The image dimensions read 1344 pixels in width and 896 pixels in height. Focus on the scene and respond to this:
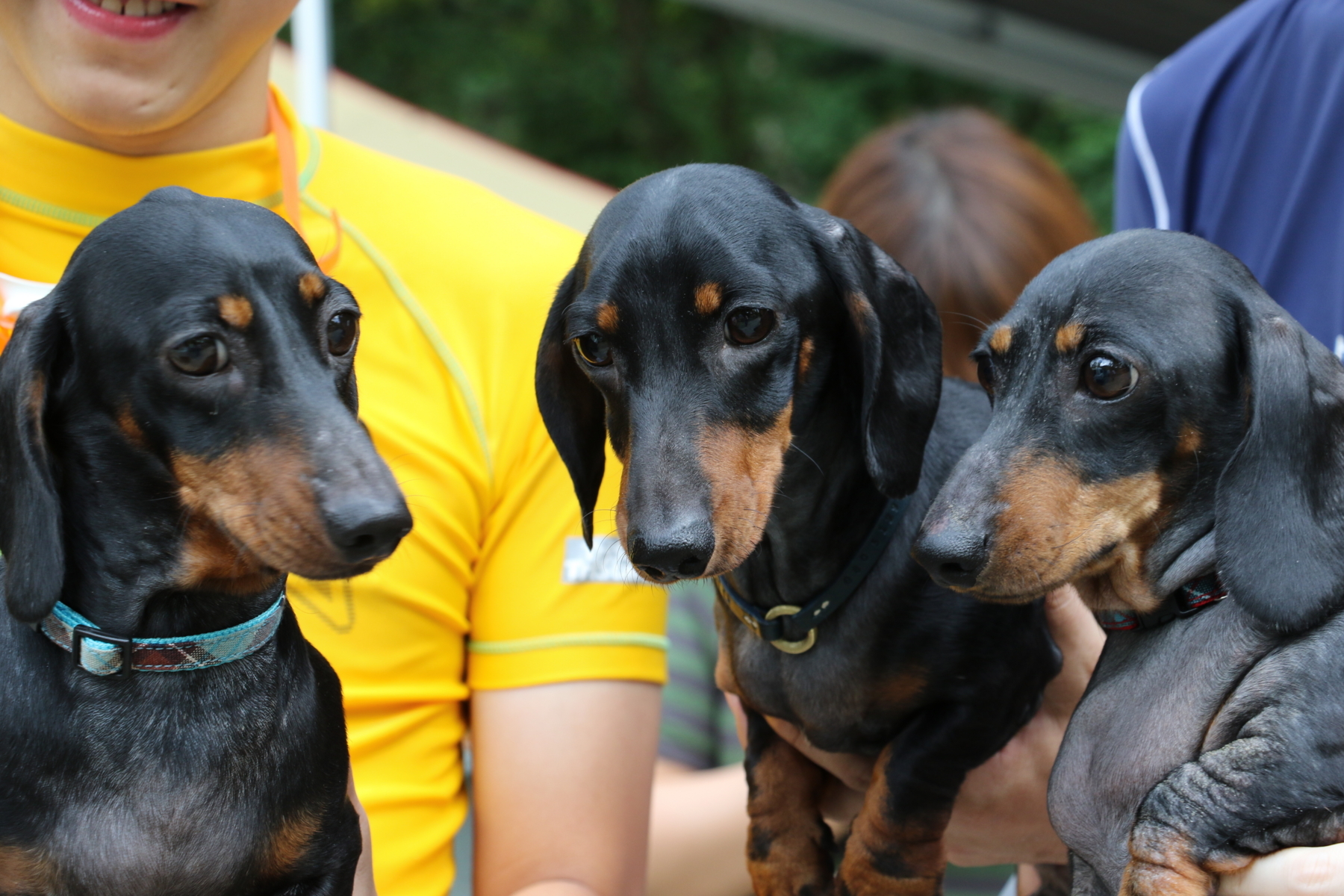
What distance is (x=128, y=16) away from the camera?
2.11m

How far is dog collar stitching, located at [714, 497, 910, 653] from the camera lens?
90.1 inches

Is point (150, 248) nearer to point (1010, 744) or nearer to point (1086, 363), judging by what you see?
point (1086, 363)

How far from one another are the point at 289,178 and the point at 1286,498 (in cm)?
185

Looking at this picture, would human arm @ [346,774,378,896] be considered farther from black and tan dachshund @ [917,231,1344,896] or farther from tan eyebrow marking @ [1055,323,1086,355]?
tan eyebrow marking @ [1055,323,1086,355]

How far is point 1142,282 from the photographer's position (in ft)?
6.28

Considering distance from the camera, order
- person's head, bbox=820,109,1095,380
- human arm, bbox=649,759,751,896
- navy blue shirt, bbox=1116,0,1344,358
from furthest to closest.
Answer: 1. person's head, bbox=820,109,1095,380
2. human arm, bbox=649,759,751,896
3. navy blue shirt, bbox=1116,0,1344,358

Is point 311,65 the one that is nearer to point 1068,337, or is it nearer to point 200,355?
point 200,355

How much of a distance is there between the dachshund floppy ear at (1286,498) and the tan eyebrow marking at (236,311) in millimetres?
1368

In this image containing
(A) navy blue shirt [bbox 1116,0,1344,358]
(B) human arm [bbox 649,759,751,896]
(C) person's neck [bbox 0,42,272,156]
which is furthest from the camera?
(B) human arm [bbox 649,759,751,896]

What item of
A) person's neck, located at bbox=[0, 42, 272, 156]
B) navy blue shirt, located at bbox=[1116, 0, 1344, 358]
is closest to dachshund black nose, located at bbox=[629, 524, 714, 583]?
person's neck, located at bbox=[0, 42, 272, 156]

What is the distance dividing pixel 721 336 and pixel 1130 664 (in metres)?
0.82

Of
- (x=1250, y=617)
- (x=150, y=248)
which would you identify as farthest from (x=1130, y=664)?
(x=150, y=248)

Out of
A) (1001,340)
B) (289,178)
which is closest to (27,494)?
(289,178)

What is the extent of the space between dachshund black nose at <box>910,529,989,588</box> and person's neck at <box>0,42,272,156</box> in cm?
148
